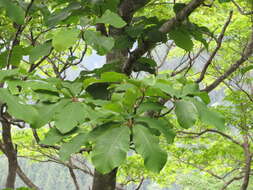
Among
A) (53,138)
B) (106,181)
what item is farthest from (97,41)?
(106,181)

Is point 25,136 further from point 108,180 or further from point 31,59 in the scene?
point 31,59

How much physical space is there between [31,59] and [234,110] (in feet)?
10.9

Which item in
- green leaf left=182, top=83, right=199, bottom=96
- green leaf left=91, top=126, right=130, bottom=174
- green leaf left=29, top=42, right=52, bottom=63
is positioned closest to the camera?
green leaf left=91, top=126, right=130, bottom=174

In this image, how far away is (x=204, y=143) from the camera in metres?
4.95

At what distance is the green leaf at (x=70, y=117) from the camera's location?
697mm

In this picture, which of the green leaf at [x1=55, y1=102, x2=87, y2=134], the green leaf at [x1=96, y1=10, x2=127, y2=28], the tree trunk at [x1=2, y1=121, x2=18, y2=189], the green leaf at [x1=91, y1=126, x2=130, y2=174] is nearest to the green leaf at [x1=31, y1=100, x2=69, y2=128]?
the green leaf at [x1=55, y1=102, x2=87, y2=134]

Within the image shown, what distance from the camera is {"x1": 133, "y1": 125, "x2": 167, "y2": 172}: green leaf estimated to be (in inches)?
26.1

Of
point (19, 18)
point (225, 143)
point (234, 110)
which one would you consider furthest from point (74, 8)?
point (225, 143)

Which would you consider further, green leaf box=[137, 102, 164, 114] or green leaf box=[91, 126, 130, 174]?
green leaf box=[137, 102, 164, 114]

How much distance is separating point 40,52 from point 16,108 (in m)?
0.42

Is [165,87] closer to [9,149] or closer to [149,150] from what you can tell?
[149,150]

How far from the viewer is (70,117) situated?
71 cm

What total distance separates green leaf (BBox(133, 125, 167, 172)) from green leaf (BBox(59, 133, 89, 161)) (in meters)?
0.13

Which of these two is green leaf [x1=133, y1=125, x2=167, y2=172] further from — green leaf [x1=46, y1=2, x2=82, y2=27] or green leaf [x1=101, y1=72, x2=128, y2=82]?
green leaf [x1=46, y1=2, x2=82, y2=27]
